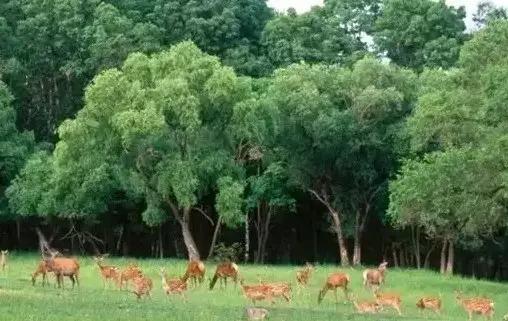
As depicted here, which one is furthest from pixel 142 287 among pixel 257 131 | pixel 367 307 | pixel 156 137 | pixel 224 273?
pixel 257 131

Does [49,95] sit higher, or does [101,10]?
[101,10]

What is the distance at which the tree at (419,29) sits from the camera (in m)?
62.1

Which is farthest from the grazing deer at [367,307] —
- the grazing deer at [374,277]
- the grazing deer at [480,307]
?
the grazing deer at [374,277]

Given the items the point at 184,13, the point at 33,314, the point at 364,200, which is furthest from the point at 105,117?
the point at 33,314

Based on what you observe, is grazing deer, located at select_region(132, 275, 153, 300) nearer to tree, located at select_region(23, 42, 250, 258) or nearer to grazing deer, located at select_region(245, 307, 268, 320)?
grazing deer, located at select_region(245, 307, 268, 320)

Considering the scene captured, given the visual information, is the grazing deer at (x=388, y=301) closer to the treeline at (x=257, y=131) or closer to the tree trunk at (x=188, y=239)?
the treeline at (x=257, y=131)

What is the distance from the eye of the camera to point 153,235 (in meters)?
58.0

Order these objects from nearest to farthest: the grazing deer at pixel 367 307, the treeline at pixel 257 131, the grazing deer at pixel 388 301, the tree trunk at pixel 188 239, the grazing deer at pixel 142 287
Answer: the grazing deer at pixel 367 307 → the grazing deer at pixel 142 287 → the grazing deer at pixel 388 301 → the treeline at pixel 257 131 → the tree trunk at pixel 188 239

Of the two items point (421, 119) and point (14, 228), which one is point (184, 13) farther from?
point (421, 119)

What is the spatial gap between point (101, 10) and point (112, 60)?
12.7ft

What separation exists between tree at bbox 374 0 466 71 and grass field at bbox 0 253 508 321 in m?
24.8

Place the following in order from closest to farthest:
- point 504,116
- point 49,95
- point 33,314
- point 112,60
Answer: point 33,314 → point 504,116 → point 112,60 → point 49,95

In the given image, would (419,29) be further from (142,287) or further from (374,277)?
(142,287)

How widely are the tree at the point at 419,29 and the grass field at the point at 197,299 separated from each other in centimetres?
2478
